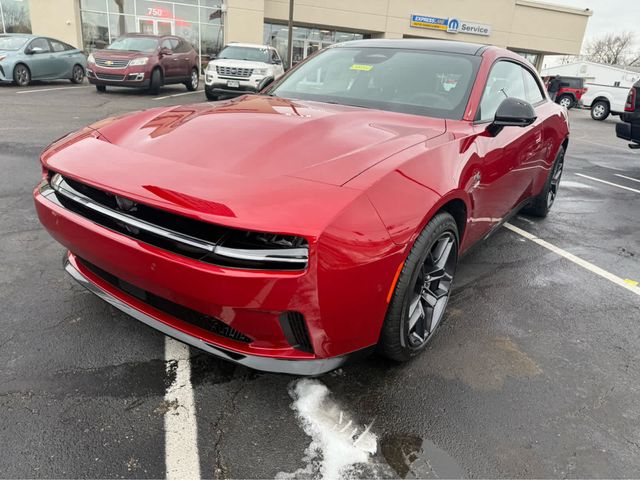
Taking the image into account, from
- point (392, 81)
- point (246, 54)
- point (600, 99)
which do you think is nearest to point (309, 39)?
point (600, 99)

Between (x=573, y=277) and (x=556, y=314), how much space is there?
2.41 feet

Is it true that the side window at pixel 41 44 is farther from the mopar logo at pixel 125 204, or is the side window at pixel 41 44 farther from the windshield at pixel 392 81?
the mopar logo at pixel 125 204

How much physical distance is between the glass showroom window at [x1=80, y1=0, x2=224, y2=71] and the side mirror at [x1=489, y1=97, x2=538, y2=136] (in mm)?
21783

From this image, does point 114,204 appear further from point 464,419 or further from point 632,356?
point 632,356

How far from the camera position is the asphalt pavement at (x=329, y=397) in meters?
1.79

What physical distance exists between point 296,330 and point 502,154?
1.93 metres

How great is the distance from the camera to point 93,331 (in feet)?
8.14

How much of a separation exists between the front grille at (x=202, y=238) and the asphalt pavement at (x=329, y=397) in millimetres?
729

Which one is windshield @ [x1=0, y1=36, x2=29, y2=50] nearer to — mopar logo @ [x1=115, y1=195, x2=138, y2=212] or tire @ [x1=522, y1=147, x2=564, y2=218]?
tire @ [x1=522, y1=147, x2=564, y2=218]

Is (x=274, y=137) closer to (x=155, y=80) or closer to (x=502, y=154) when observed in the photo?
(x=502, y=154)

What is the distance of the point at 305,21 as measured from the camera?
1041 inches

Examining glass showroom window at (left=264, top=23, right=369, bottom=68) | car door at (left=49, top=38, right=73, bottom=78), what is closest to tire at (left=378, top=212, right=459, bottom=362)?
car door at (left=49, top=38, right=73, bottom=78)

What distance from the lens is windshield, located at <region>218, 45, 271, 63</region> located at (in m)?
13.2

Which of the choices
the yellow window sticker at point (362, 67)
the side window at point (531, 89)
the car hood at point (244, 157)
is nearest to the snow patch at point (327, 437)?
the car hood at point (244, 157)
